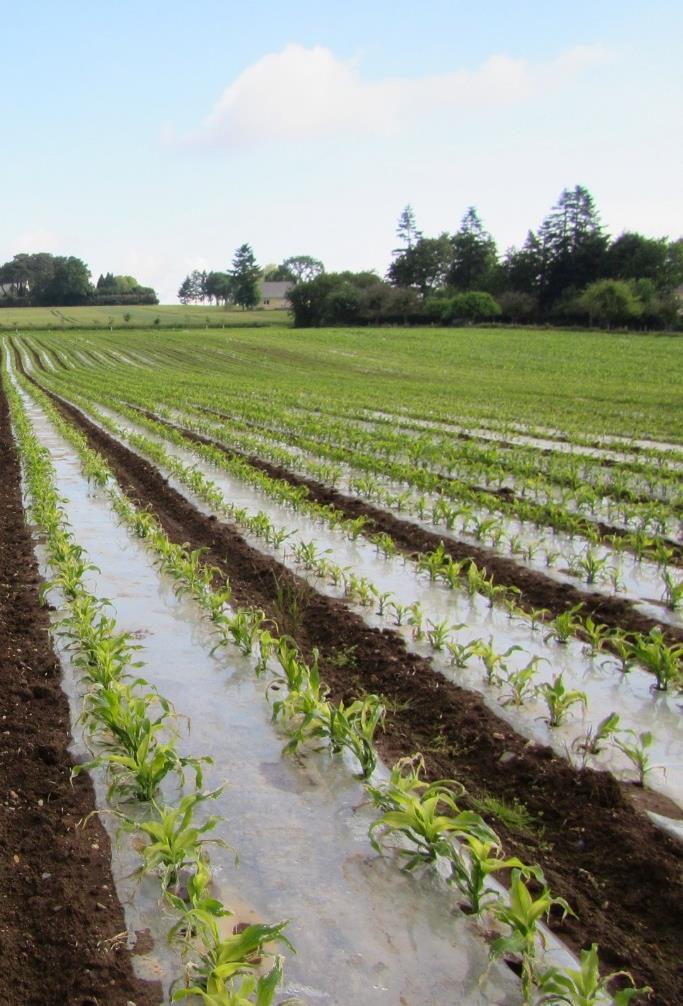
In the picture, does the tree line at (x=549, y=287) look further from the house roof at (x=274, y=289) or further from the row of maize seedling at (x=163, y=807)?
the row of maize seedling at (x=163, y=807)

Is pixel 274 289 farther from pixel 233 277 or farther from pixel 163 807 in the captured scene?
pixel 163 807

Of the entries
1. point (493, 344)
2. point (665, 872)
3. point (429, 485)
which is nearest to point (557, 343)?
point (493, 344)

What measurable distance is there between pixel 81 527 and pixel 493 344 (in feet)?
128

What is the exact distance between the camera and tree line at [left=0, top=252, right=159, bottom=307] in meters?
93.2

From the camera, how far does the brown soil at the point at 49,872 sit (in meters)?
2.20

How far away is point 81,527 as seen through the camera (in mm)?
7578

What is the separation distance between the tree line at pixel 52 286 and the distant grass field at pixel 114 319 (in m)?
10.2

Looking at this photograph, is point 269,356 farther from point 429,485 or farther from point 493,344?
point 429,485

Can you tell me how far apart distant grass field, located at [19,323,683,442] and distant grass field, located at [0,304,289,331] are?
21.0 feet

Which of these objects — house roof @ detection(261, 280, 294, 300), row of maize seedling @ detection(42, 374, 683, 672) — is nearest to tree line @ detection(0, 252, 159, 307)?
house roof @ detection(261, 280, 294, 300)

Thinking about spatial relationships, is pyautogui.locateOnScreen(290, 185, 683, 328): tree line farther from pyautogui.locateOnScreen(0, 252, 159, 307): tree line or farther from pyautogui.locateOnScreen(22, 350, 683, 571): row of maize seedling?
pyautogui.locateOnScreen(22, 350, 683, 571): row of maize seedling

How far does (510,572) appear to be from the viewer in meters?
5.88

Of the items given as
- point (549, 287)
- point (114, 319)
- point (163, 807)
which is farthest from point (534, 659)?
point (114, 319)

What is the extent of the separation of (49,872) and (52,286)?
330 ft
